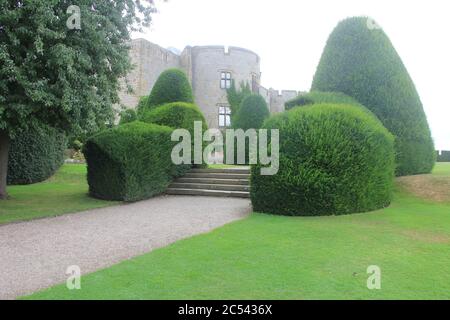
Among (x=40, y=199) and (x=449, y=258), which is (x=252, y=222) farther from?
(x=40, y=199)

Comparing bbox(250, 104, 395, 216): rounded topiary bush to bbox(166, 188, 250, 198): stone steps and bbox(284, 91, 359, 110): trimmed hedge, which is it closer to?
bbox(284, 91, 359, 110): trimmed hedge

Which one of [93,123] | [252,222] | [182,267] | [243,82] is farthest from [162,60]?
[182,267]

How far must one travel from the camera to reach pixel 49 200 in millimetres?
11523

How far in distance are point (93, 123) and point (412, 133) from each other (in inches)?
357

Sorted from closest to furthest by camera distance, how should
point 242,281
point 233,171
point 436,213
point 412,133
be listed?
1. point 242,281
2. point 436,213
3. point 412,133
4. point 233,171

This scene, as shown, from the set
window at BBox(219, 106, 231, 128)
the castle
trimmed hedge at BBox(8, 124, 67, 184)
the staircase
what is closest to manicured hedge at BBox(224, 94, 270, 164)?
the staircase

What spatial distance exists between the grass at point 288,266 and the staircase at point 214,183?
5198 mm

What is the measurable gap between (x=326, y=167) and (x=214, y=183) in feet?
18.3

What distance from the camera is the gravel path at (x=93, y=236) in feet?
15.8

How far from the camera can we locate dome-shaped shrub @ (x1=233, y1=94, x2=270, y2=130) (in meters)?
23.0

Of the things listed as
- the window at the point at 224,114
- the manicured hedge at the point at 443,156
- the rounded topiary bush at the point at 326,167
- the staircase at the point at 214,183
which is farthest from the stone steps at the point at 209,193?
the manicured hedge at the point at 443,156

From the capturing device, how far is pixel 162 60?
36.4 m

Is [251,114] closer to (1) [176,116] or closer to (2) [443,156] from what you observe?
(1) [176,116]

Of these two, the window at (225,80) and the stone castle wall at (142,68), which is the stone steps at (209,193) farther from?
the window at (225,80)
